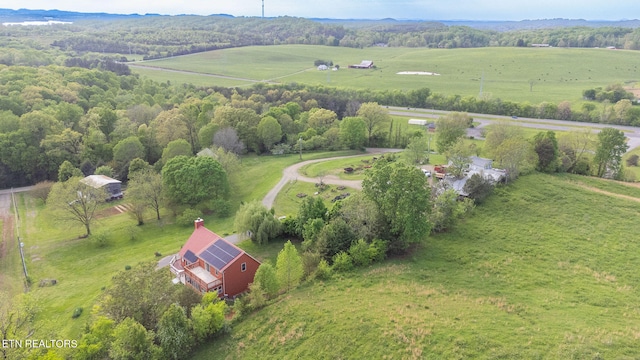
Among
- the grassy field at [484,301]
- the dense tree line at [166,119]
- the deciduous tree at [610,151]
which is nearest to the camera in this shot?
the grassy field at [484,301]

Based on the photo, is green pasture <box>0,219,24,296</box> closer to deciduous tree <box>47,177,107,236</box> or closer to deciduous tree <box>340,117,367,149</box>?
deciduous tree <box>47,177,107,236</box>

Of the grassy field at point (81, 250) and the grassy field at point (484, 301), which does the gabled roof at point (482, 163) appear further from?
the grassy field at point (81, 250)

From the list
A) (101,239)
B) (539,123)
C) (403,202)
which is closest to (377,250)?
(403,202)

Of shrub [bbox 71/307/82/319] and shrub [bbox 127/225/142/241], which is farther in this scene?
shrub [bbox 127/225/142/241]

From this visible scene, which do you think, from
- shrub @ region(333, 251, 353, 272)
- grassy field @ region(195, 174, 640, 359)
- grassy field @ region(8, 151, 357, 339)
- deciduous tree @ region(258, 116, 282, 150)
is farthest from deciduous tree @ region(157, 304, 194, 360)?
deciduous tree @ region(258, 116, 282, 150)

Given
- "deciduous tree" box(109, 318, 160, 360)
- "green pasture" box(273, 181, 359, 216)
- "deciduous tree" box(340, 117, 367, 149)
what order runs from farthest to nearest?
"deciduous tree" box(340, 117, 367, 149) → "green pasture" box(273, 181, 359, 216) → "deciduous tree" box(109, 318, 160, 360)

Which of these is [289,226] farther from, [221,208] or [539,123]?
[539,123]

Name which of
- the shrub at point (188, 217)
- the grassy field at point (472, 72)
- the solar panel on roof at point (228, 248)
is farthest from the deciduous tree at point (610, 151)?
the grassy field at point (472, 72)
